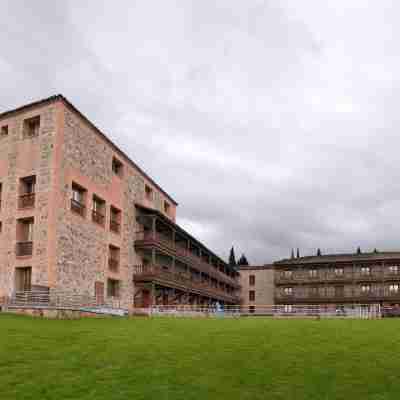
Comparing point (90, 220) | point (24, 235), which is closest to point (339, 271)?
point (90, 220)

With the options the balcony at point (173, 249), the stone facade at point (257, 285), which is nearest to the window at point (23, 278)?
the balcony at point (173, 249)

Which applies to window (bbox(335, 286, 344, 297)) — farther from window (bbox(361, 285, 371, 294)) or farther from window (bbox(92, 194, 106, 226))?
window (bbox(92, 194, 106, 226))

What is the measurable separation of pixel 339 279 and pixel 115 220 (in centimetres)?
4530

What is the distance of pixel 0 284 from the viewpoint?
29203 millimetres

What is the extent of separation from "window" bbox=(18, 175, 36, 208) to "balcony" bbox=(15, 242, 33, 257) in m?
2.33

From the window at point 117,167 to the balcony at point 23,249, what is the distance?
422 inches

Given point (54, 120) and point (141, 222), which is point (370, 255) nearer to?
point (141, 222)

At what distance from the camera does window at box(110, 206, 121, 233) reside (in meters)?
36.8

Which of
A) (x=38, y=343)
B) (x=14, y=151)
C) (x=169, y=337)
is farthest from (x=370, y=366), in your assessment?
(x=14, y=151)

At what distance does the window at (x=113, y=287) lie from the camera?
35594mm

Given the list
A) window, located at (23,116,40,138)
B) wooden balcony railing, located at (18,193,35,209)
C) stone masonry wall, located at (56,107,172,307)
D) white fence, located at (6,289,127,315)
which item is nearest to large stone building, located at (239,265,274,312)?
stone masonry wall, located at (56,107,172,307)

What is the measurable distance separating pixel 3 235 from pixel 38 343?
18541mm

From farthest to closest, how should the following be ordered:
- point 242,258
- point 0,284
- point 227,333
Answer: point 242,258 → point 0,284 → point 227,333

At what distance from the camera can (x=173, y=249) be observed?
1778 inches
